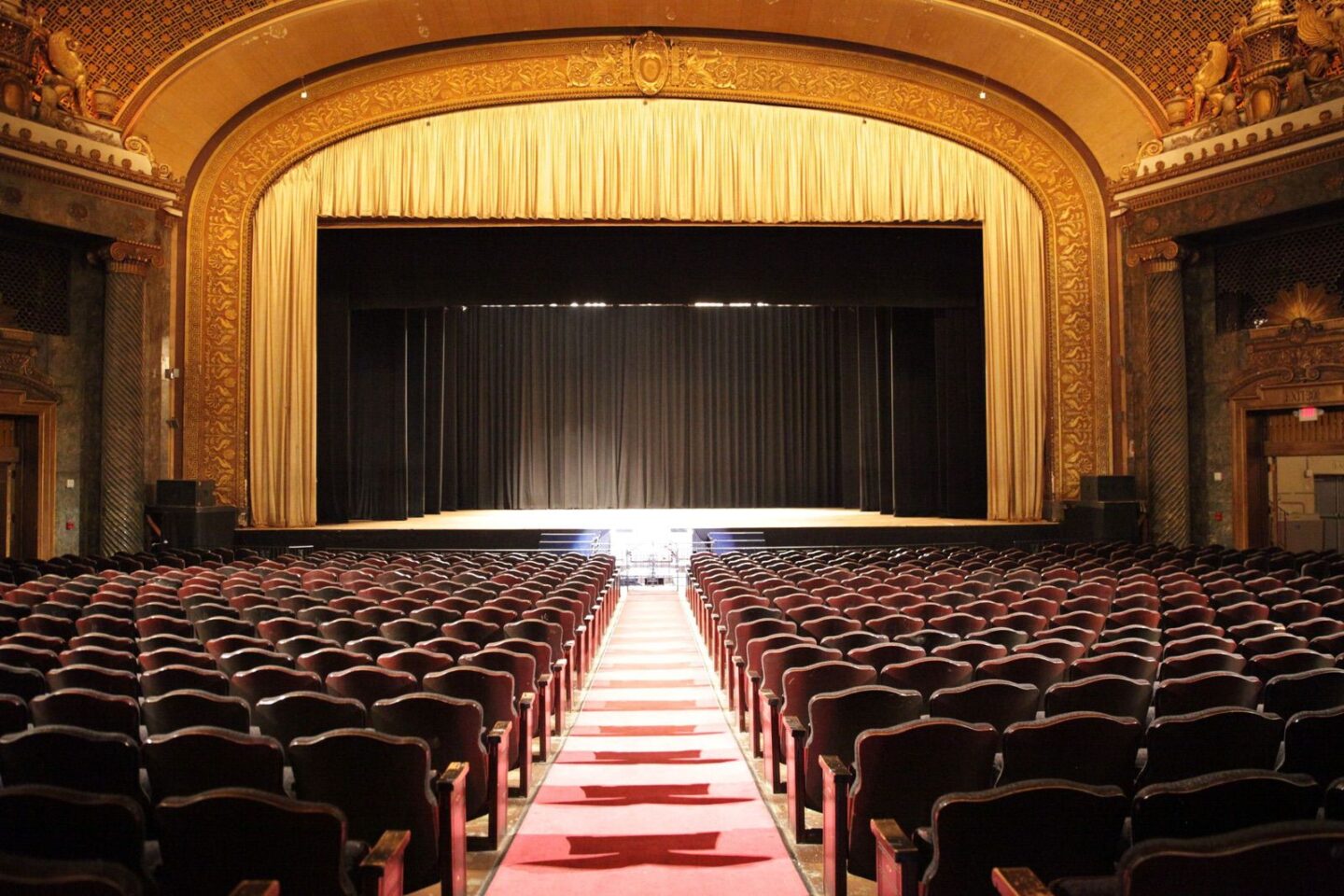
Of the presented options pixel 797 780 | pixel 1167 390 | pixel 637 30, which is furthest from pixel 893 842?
pixel 637 30

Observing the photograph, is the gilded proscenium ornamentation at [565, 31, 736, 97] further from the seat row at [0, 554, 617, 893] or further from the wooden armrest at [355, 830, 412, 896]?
the wooden armrest at [355, 830, 412, 896]

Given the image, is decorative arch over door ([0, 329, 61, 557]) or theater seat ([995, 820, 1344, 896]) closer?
theater seat ([995, 820, 1344, 896])

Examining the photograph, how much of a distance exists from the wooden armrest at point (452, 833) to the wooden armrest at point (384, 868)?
18.8 inches

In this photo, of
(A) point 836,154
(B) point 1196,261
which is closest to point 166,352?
(A) point 836,154

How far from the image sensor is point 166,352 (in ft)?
50.6

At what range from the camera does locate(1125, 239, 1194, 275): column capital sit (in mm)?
14875

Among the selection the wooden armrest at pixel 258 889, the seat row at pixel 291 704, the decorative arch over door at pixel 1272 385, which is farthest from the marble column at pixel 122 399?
the decorative arch over door at pixel 1272 385

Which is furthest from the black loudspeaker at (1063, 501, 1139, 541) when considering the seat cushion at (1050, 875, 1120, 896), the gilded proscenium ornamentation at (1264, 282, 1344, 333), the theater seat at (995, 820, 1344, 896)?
the theater seat at (995, 820, 1344, 896)

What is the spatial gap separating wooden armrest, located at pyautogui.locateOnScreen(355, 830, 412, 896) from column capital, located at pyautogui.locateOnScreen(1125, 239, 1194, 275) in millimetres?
14867

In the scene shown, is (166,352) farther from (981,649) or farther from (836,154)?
(981,649)

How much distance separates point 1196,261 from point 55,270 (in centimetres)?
1640

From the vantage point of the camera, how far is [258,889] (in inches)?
85.7

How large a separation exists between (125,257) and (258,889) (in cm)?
1473

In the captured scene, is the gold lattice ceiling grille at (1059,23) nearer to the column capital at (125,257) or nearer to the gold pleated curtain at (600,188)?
the column capital at (125,257)
